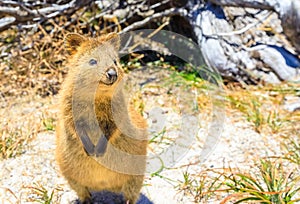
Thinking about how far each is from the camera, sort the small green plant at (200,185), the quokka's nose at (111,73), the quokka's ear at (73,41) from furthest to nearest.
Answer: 1. the small green plant at (200,185)
2. the quokka's ear at (73,41)
3. the quokka's nose at (111,73)

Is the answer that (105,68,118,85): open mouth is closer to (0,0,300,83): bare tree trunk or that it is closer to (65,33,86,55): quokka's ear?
(65,33,86,55): quokka's ear

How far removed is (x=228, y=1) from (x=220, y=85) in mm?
954

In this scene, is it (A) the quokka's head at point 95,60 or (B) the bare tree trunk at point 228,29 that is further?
(B) the bare tree trunk at point 228,29

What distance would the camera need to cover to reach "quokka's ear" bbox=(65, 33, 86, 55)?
3.18 meters

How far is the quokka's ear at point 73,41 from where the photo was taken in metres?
3.18

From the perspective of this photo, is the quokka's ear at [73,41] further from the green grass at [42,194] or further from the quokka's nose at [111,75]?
the green grass at [42,194]

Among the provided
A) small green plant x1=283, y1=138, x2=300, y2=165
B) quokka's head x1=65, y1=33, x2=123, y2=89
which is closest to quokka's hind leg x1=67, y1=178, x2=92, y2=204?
quokka's head x1=65, y1=33, x2=123, y2=89

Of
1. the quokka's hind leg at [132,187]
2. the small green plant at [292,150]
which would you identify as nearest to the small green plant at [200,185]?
the quokka's hind leg at [132,187]

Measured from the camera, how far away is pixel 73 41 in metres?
3.21

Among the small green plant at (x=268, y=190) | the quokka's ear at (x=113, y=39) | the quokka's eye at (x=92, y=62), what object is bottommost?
the small green plant at (x=268, y=190)

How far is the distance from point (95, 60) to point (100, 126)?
44cm

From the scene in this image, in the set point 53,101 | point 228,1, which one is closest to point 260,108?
point 228,1

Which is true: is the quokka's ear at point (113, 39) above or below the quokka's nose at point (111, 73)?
above

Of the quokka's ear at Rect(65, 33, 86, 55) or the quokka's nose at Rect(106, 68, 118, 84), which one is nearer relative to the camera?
the quokka's nose at Rect(106, 68, 118, 84)
